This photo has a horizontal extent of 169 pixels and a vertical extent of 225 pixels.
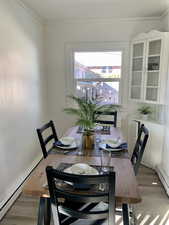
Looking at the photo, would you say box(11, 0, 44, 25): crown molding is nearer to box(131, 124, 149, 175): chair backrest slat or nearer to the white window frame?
the white window frame

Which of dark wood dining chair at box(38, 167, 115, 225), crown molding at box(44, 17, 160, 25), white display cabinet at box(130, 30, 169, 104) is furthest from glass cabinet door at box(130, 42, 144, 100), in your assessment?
dark wood dining chair at box(38, 167, 115, 225)

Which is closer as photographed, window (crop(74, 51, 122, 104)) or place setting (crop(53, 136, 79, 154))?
place setting (crop(53, 136, 79, 154))

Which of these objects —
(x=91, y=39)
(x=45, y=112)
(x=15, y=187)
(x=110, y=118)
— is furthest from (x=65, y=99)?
(x=15, y=187)

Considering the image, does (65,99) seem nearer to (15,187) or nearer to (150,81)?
(150,81)

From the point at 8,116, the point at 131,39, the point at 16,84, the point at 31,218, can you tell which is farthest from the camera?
the point at 131,39

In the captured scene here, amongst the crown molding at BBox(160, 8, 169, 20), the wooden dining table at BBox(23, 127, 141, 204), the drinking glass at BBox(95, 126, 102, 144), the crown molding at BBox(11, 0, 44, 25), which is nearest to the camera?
the wooden dining table at BBox(23, 127, 141, 204)

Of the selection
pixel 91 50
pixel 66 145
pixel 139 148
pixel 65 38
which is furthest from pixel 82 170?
pixel 65 38

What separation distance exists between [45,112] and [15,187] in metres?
1.58

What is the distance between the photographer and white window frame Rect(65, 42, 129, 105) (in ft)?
10.9

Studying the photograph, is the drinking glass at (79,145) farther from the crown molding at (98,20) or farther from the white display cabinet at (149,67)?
the crown molding at (98,20)

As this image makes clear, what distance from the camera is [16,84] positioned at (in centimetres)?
246

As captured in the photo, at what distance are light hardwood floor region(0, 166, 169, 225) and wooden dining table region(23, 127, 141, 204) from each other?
2.28 ft

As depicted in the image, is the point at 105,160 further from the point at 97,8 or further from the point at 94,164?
the point at 97,8

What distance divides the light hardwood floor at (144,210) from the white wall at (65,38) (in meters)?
1.63
